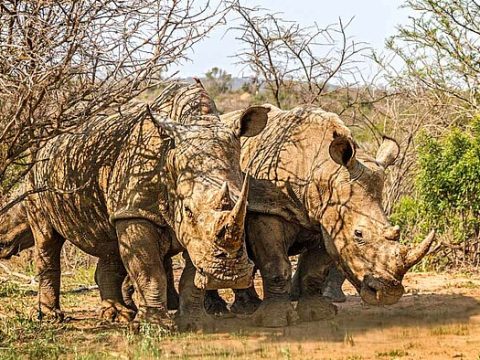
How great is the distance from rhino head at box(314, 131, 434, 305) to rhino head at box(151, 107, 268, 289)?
95 cm

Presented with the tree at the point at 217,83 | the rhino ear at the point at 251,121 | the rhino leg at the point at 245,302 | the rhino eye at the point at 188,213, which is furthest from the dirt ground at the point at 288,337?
the tree at the point at 217,83

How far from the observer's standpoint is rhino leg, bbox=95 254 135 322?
30.6 ft

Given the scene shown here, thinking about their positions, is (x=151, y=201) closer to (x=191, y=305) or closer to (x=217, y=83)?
(x=191, y=305)

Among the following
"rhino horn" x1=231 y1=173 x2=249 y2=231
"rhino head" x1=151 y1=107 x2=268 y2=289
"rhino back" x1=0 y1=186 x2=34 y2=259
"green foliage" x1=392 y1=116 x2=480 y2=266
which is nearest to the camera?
"rhino horn" x1=231 y1=173 x2=249 y2=231

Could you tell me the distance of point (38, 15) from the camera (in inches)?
285

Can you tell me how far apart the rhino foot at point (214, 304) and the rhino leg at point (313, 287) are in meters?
0.96

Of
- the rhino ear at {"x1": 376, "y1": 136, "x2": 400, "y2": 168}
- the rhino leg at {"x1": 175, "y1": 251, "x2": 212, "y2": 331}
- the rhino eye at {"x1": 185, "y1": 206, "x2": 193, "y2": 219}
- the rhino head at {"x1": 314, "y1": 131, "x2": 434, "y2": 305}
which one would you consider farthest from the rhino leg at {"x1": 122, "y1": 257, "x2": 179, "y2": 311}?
the rhino ear at {"x1": 376, "y1": 136, "x2": 400, "y2": 168}

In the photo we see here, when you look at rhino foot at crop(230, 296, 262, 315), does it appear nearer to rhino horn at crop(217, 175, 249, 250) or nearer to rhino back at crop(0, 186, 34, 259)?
rhino back at crop(0, 186, 34, 259)

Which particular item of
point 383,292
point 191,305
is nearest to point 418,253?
point 383,292

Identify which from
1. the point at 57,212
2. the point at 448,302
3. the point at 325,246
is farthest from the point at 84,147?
the point at 448,302

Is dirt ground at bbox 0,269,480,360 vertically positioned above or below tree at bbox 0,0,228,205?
below

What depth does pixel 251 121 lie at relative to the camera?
316 inches

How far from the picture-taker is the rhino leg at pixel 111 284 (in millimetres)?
9336

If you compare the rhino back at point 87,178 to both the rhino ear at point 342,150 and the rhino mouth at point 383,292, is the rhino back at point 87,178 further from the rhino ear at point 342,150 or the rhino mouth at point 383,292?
the rhino mouth at point 383,292
